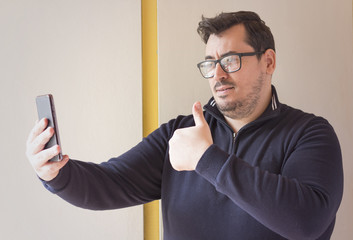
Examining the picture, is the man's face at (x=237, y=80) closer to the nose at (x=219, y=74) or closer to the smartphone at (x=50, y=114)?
the nose at (x=219, y=74)

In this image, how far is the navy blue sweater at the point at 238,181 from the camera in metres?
1.03

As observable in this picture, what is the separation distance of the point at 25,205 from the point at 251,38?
4.38ft

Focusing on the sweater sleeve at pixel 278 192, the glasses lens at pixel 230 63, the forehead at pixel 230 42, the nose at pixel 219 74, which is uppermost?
the forehead at pixel 230 42

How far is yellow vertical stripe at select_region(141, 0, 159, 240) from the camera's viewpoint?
184 cm

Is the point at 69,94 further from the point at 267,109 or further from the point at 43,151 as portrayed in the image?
the point at 267,109

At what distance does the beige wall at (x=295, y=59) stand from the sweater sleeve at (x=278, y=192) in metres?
0.79

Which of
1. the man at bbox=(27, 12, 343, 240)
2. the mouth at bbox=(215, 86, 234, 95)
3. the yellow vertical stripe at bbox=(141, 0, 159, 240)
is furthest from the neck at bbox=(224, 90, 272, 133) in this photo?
the yellow vertical stripe at bbox=(141, 0, 159, 240)

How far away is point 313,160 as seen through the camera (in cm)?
117

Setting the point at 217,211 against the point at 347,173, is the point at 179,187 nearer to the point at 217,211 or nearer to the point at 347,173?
the point at 217,211

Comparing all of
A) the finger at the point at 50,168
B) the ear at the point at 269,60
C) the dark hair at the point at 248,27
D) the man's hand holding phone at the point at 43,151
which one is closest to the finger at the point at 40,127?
the man's hand holding phone at the point at 43,151

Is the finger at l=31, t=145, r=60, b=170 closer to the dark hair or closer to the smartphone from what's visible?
the smartphone

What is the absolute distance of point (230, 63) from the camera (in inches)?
56.9

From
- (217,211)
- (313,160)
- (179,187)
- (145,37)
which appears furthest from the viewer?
(145,37)

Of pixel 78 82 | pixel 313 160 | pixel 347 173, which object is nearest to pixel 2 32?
pixel 78 82
